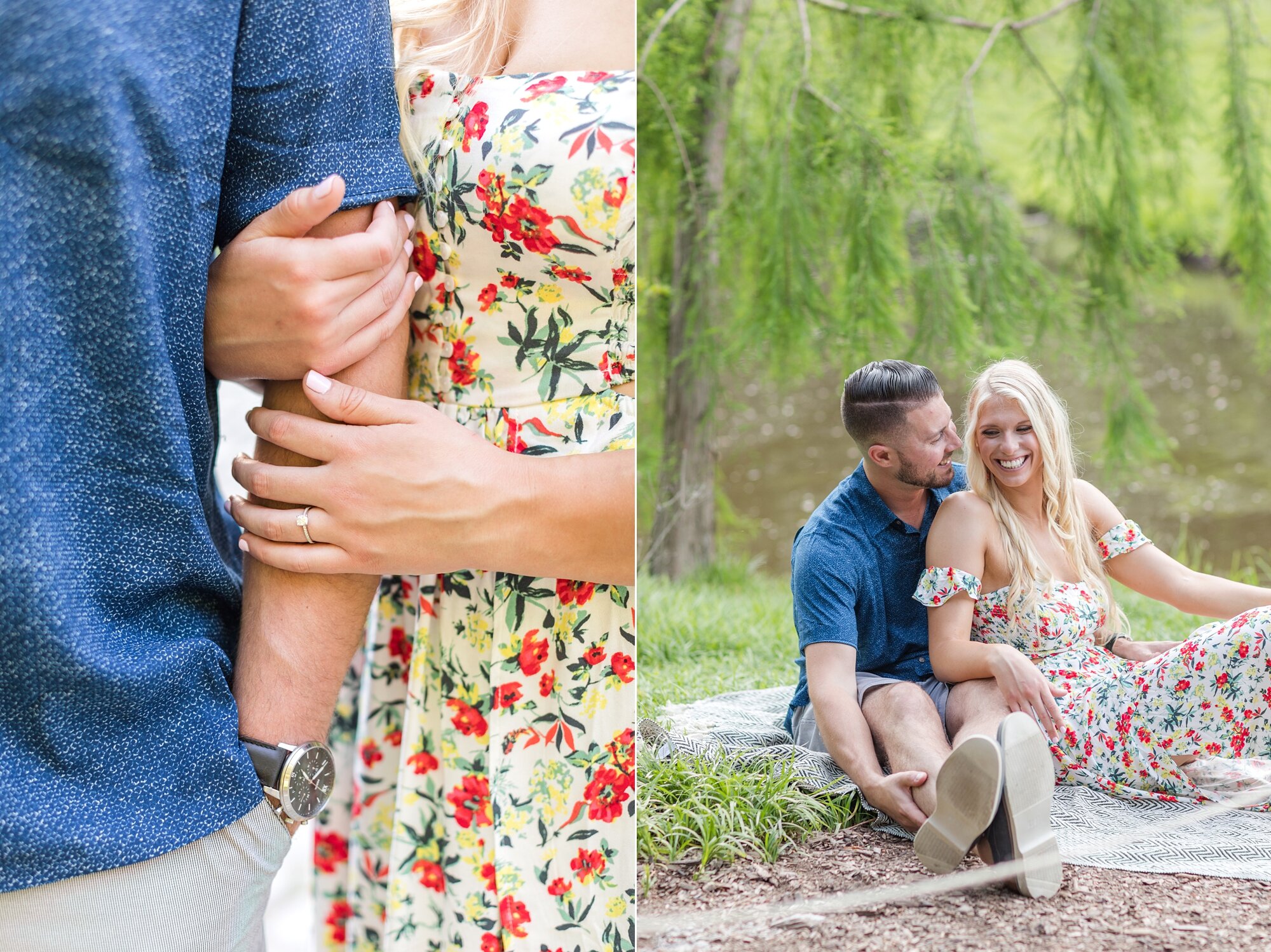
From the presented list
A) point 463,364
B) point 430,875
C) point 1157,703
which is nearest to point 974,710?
point 1157,703

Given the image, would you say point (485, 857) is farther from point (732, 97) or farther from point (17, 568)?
point (732, 97)

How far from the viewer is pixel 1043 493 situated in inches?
26.7

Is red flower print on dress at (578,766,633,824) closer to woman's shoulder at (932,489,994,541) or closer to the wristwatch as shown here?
the wristwatch

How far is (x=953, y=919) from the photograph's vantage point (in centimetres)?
64

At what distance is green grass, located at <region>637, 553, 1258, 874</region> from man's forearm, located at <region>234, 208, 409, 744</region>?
0.28 metres

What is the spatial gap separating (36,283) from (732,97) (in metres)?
0.56

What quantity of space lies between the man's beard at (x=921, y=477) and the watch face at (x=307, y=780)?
21.7 inches

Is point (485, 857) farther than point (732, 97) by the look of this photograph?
Yes

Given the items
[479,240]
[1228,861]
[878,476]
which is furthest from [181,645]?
[1228,861]

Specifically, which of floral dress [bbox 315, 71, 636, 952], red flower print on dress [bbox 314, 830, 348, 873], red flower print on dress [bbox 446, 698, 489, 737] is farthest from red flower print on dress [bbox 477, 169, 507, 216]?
→ red flower print on dress [bbox 314, 830, 348, 873]

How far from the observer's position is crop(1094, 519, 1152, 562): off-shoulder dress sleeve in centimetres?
68

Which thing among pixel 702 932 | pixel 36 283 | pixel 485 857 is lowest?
pixel 485 857

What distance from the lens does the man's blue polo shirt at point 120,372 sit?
0.70m

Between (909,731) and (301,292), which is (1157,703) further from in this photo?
(301,292)
